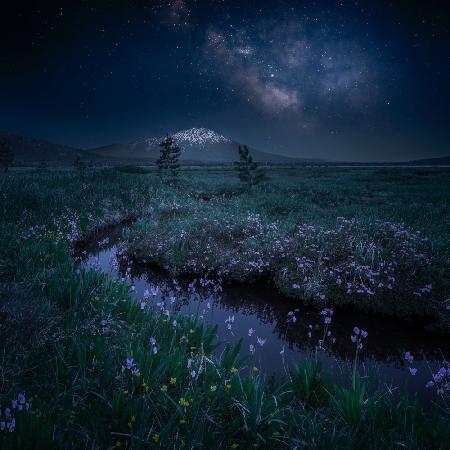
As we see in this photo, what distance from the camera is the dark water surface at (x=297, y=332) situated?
4.85 metres

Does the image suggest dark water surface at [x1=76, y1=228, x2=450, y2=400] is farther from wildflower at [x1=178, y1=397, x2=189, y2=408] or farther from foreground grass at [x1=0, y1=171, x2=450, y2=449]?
wildflower at [x1=178, y1=397, x2=189, y2=408]

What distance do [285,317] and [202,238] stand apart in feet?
15.9

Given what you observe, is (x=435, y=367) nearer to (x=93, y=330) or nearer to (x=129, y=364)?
(x=129, y=364)

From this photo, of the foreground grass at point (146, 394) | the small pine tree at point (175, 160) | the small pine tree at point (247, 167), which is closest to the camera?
the foreground grass at point (146, 394)

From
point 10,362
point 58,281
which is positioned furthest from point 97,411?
point 58,281

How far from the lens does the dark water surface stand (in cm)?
485

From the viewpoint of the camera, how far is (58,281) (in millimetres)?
4859

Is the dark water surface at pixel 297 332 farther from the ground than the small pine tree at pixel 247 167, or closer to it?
closer to it

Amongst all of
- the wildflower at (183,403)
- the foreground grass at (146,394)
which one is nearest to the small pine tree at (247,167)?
the foreground grass at (146,394)

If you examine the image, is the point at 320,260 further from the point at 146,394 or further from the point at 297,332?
the point at 146,394

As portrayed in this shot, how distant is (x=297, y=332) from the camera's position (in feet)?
19.6

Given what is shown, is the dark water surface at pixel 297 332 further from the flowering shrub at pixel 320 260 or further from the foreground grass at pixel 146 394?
the foreground grass at pixel 146 394

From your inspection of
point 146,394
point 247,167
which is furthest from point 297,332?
point 247,167

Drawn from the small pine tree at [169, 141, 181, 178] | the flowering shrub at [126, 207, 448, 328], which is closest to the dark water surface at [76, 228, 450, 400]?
the flowering shrub at [126, 207, 448, 328]
